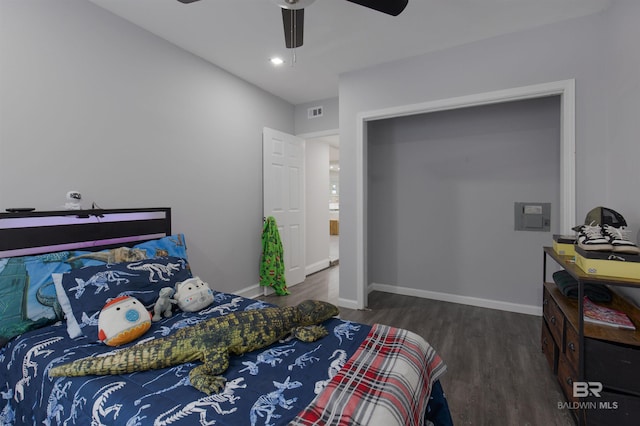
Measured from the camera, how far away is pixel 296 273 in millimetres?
4465

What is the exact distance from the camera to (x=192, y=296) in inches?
75.0

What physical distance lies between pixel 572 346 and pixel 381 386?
131 centimetres

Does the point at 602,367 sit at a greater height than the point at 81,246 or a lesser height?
lesser

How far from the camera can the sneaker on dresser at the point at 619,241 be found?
151 cm

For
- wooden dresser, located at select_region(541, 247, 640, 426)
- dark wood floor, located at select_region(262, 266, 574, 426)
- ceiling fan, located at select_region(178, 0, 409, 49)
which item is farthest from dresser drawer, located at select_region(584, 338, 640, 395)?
ceiling fan, located at select_region(178, 0, 409, 49)

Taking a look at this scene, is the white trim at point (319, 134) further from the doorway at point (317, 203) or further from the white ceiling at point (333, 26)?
the white ceiling at point (333, 26)

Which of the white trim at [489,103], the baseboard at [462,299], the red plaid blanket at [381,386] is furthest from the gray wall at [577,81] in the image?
the red plaid blanket at [381,386]

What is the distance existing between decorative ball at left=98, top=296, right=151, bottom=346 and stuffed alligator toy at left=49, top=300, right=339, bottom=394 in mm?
172

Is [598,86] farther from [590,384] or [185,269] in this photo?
[185,269]

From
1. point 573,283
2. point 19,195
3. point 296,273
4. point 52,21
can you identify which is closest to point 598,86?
point 573,283

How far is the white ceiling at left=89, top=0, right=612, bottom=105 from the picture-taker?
7.52 feet

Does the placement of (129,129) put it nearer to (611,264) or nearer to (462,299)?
(611,264)

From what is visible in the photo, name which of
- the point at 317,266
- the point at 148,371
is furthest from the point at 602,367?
the point at 317,266

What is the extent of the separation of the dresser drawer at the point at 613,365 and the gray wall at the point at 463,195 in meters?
2.00
